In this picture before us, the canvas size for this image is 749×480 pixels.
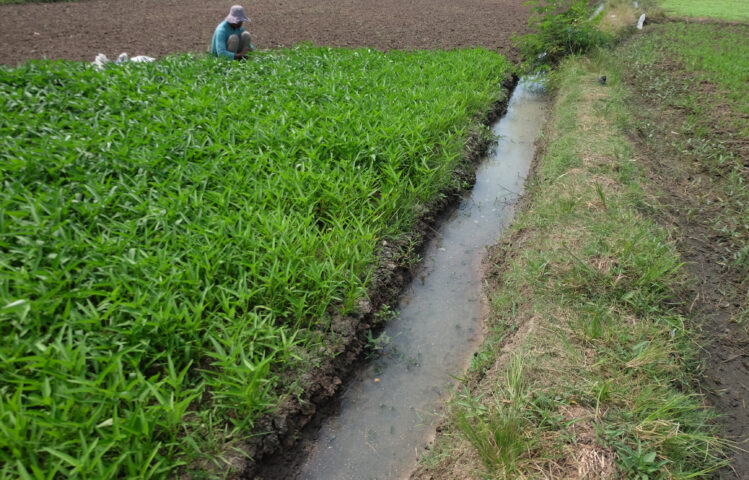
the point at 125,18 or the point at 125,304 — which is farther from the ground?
the point at 125,18

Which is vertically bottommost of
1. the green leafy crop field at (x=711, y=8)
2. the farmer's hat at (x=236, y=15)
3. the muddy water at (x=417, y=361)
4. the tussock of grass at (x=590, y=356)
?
the muddy water at (x=417, y=361)

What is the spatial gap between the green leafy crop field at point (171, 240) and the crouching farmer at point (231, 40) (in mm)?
1187

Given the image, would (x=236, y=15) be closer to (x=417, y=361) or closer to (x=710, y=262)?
(x=417, y=361)

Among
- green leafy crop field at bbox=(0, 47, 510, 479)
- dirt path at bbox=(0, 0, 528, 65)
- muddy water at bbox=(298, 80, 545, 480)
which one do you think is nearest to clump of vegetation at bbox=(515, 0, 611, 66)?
dirt path at bbox=(0, 0, 528, 65)

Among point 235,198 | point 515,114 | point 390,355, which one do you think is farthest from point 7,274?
point 515,114

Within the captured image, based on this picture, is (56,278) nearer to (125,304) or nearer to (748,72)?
(125,304)

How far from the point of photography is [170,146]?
125 inches

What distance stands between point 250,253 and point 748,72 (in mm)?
9028

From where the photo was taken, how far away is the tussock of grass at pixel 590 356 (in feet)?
5.80

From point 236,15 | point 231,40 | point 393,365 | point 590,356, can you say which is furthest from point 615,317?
point 231,40

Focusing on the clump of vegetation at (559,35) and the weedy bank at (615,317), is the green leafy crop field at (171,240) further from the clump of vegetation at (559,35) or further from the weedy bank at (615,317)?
the clump of vegetation at (559,35)

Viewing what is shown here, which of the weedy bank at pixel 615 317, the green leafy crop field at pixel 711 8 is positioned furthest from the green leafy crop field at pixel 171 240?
the green leafy crop field at pixel 711 8

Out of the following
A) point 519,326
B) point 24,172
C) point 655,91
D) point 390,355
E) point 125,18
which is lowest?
point 390,355

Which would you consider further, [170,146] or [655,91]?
[655,91]
